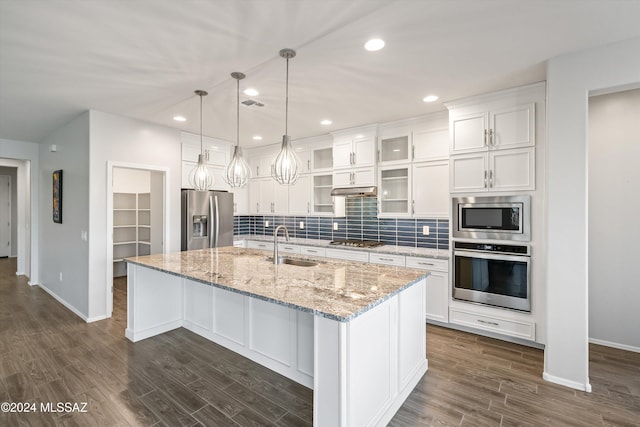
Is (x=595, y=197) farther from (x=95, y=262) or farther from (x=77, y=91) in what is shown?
(x=95, y=262)

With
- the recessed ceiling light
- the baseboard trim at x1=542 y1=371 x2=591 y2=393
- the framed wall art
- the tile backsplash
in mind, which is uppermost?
the recessed ceiling light

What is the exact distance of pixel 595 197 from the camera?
3137 mm

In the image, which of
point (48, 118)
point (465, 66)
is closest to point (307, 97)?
point (465, 66)

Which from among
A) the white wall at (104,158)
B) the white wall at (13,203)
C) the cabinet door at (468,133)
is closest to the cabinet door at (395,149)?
the cabinet door at (468,133)

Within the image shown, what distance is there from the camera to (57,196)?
4516 millimetres

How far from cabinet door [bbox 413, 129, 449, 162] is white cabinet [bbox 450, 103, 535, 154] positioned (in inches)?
13.0

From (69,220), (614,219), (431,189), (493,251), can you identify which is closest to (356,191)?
(431,189)

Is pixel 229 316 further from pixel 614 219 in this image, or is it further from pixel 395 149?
pixel 614 219

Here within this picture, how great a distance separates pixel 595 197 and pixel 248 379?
149 inches

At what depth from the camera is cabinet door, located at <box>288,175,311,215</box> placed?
203 inches

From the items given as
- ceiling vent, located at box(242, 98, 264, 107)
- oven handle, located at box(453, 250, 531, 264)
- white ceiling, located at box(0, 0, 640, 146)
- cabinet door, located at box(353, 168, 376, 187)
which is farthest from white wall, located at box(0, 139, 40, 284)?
oven handle, located at box(453, 250, 531, 264)

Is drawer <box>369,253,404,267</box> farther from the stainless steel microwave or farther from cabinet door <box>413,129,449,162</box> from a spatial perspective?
cabinet door <box>413,129,449,162</box>

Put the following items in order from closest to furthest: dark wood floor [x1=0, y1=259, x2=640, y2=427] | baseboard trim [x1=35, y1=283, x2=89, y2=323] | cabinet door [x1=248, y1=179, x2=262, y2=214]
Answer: dark wood floor [x1=0, y1=259, x2=640, y2=427]
baseboard trim [x1=35, y1=283, x2=89, y2=323]
cabinet door [x1=248, y1=179, x2=262, y2=214]

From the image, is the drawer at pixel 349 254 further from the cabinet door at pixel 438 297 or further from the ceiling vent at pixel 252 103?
the ceiling vent at pixel 252 103
